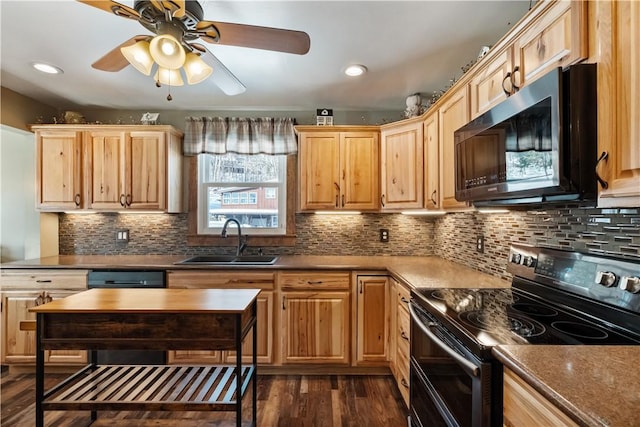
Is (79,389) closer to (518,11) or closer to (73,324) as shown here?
(73,324)

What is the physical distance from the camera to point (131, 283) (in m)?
2.47

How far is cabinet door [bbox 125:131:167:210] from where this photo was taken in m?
2.81

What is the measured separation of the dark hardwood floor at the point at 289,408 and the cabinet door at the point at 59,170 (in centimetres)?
146

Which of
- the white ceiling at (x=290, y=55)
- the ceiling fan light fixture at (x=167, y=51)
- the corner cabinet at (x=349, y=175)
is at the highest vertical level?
the white ceiling at (x=290, y=55)

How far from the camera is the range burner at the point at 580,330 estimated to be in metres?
1.03

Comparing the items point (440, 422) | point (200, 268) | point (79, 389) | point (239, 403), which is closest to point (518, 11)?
point (440, 422)

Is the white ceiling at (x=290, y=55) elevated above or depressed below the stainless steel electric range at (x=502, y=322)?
above

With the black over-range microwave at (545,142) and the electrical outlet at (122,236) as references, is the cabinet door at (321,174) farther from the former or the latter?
the electrical outlet at (122,236)

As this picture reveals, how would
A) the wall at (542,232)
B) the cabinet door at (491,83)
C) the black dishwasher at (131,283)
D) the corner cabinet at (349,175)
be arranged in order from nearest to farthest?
the wall at (542,232) → the cabinet door at (491,83) → the black dishwasher at (131,283) → the corner cabinet at (349,175)

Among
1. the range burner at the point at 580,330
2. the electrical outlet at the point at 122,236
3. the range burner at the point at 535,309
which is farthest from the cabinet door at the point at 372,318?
the electrical outlet at the point at 122,236

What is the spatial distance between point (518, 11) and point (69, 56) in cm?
281

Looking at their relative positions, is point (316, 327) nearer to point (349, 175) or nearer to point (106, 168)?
point (349, 175)

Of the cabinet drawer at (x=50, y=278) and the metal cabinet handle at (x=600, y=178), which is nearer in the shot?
the metal cabinet handle at (x=600, y=178)

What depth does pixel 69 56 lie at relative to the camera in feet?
6.98
